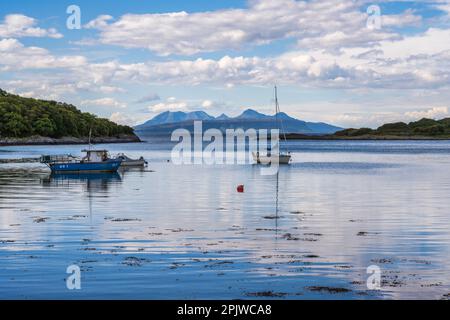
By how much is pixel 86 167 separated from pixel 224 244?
232 ft

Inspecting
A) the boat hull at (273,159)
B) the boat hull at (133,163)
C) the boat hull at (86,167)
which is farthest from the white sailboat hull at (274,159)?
the boat hull at (86,167)

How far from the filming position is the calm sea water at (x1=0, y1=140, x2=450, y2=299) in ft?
78.6

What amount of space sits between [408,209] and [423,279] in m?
27.5

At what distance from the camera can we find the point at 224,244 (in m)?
33.6

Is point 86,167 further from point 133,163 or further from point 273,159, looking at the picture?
point 273,159

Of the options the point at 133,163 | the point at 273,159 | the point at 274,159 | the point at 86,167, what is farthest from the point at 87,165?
the point at 274,159

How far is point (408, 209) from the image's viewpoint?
5219 centimetres

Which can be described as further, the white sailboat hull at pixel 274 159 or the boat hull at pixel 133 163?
the white sailboat hull at pixel 274 159

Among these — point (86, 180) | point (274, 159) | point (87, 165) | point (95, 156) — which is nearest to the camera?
point (86, 180)

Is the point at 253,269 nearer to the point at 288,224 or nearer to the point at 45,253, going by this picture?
the point at 45,253

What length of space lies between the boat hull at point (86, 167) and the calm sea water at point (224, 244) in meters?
31.9

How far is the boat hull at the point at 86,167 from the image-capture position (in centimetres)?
9945

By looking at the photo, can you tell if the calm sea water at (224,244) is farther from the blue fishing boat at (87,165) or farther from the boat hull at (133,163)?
the boat hull at (133,163)
